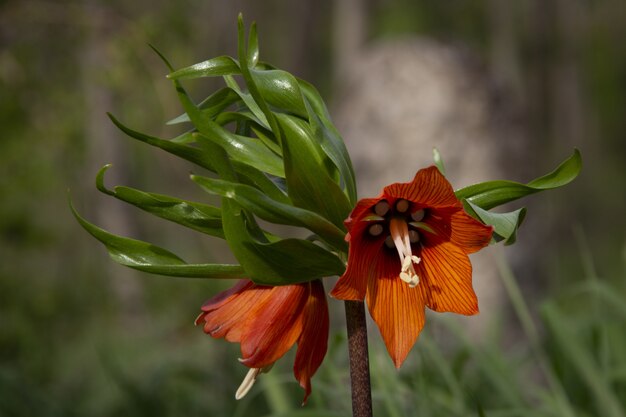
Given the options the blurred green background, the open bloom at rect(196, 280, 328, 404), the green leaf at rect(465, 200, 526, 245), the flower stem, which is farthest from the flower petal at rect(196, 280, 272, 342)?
the blurred green background

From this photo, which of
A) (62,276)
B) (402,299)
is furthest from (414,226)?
(62,276)

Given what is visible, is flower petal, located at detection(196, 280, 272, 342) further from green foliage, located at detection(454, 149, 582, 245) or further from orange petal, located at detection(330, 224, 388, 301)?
green foliage, located at detection(454, 149, 582, 245)

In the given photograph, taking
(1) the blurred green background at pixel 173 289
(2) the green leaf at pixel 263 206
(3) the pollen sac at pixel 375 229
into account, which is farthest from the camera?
(1) the blurred green background at pixel 173 289

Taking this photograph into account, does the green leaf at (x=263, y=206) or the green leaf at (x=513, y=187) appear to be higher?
the green leaf at (x=513, y=187)

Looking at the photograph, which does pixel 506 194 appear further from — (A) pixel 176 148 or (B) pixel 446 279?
(A) pixel 176 148

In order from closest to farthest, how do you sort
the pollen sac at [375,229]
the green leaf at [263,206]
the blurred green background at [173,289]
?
the green leaf at [263,206], the pollen sac at [375,229], the blurred green background at [173,289]

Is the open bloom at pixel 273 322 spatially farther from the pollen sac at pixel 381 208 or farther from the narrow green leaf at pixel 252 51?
the narrow green leaf at pixel 252 51

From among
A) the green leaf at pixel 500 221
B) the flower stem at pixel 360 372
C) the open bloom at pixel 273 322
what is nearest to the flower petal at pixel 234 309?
the open bloom at pixel 273 322

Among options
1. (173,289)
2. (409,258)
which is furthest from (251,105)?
(173,289)
